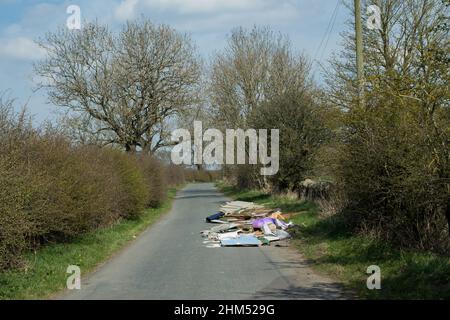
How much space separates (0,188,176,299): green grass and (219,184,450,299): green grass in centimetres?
500

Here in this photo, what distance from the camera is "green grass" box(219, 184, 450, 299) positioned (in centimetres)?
873

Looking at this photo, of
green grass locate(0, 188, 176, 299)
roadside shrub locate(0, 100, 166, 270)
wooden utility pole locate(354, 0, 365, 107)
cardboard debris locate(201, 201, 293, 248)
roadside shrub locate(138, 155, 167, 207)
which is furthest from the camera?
roadside shrub locate(138, 155, 167, 207)

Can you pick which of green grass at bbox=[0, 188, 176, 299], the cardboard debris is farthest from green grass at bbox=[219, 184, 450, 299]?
green grass at bbox=[0, 188, 176, 299]

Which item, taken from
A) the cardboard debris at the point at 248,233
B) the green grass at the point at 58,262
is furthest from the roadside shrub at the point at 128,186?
the cardboard debris at the point at 248,233

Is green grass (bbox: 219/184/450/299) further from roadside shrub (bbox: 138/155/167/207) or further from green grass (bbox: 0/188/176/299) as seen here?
roadside shrub (bbox: 138/155/167/207)

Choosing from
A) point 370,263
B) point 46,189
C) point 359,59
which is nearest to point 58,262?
point 46,189

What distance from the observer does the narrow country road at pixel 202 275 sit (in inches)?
359

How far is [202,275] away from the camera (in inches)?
431

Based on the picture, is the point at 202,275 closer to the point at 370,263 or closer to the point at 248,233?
the point at 370,263

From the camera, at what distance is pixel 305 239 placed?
53.3 ft

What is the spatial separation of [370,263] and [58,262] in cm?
652

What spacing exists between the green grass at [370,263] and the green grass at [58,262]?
5004 millimetres

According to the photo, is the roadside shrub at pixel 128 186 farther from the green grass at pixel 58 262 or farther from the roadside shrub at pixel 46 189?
the green grass at pixel 58 262

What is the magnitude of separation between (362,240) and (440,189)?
2.90 meters
